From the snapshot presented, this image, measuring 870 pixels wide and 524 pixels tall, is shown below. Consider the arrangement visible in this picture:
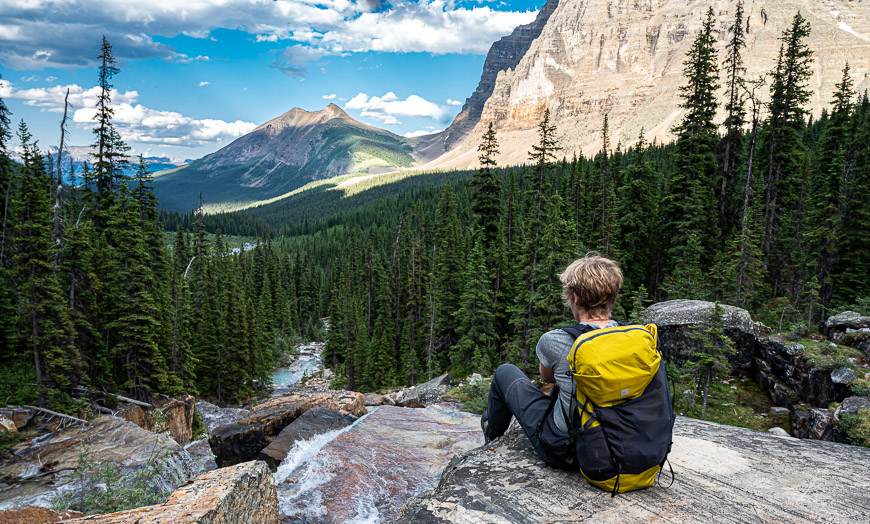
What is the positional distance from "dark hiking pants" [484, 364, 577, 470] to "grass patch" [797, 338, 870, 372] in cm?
992

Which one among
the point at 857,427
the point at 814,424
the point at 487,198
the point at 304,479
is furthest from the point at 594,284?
the point at 487,198

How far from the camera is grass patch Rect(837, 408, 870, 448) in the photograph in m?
6.48

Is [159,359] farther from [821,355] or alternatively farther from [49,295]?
[821,355]

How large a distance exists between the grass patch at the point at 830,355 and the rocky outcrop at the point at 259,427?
11305 mm

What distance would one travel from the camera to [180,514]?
12.9ft

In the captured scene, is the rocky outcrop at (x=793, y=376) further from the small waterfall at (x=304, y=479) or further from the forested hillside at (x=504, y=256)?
the small waterfall at (x=304, y=479)

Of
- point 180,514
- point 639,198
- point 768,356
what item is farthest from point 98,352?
point 639,198

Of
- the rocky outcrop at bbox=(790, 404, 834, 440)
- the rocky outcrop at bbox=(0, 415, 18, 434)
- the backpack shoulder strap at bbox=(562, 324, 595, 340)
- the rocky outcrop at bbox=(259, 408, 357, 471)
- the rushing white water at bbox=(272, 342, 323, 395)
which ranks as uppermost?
the backpack shoulder strap at bbox=(562, 324, 595, 340)

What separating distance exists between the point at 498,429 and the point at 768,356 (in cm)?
1142

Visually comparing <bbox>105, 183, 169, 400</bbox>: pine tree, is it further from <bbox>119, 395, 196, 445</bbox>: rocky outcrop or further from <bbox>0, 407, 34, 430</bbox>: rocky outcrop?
<bbox>0, 407, 34, 430</bbox>: rocky outcrop

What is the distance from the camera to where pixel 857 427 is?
6738 mm

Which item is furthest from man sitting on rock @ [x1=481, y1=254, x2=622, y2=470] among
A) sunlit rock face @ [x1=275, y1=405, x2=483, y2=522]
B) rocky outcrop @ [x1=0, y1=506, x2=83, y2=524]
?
rocky outcrop @ [x1=0, y1=506, x2=83, y2=524]

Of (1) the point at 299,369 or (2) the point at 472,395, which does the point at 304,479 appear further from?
(1) the point at 299,369

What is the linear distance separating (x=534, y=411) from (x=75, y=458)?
13406 millimetres
